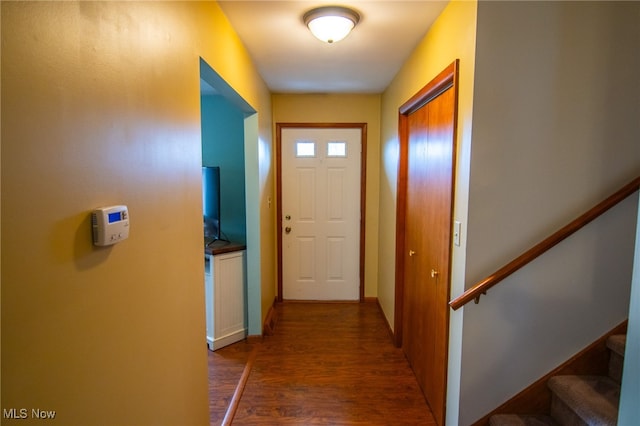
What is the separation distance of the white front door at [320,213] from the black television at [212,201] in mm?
955

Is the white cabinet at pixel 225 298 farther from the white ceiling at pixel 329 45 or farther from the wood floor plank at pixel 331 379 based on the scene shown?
the white ceiling at pixel 329 45

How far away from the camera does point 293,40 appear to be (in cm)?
218

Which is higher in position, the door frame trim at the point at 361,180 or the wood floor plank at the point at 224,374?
the door frame trim at the point at 361,180

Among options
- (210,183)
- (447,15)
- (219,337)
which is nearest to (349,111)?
(210,183)

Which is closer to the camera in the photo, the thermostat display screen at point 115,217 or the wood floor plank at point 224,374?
the thermostat display screen at point 115,217

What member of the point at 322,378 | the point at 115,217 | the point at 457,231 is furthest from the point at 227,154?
the point at 115,217

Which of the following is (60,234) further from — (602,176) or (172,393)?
(602,176)

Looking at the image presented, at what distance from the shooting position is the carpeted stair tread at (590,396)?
4.47 feet

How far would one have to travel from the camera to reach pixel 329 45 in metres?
2.27

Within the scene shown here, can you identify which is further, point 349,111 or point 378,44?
point 349,111

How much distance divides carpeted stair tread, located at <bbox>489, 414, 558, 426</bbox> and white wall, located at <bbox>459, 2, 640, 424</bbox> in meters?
0.05

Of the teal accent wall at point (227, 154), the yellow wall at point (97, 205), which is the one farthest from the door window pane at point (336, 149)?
the yellow wall at point (97, 205)

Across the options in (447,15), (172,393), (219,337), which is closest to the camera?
(172,393)

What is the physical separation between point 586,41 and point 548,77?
0.24 metres
